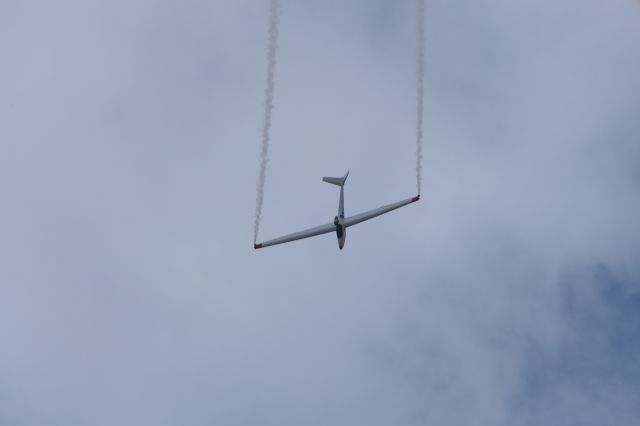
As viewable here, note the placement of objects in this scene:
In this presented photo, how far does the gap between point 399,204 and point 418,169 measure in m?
17.8

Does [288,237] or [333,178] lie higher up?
[333,178]

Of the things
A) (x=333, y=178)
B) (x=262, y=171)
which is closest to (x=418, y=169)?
(x=262, y=171)

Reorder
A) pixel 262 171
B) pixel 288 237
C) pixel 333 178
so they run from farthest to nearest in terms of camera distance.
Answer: pixel 333 178 → pixel 288 237 → pixel 262 171

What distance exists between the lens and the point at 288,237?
11544cm

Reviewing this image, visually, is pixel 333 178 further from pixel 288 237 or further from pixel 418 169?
pixel 418 169

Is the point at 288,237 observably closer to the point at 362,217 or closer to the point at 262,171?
the point at 362,217

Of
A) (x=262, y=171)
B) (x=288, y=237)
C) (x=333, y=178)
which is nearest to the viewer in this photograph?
(x=262, y=171)

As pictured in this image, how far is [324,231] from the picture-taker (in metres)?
120

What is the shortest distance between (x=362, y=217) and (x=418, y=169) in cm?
2145

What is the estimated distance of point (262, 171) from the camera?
311 feet

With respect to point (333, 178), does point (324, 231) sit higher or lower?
lower

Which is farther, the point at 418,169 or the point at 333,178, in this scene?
the point at 333,178

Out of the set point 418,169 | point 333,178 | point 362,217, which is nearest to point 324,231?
point 362,217

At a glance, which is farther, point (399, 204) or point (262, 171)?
point (399, 204)
